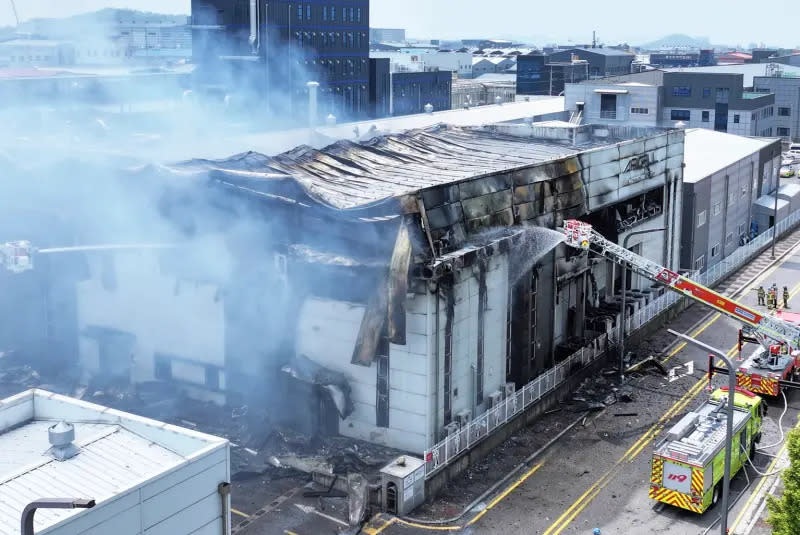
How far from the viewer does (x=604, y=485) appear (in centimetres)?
2520

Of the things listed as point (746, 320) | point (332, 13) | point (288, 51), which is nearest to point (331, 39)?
point (332, 13)

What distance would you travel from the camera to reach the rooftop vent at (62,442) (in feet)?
53.8

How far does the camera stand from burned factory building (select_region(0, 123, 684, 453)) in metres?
25.5

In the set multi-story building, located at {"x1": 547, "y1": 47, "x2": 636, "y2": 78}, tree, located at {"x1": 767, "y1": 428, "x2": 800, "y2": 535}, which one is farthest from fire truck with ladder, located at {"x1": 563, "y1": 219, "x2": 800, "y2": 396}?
multi-story building, located at {"x1": 547, "y1": 47, "x2": 636, "y2": 78}

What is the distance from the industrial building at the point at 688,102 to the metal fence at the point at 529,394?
34465 mm

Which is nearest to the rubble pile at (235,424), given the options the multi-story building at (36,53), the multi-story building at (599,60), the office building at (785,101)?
the multi-story building at (36,53)

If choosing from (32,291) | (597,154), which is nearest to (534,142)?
(597,154)

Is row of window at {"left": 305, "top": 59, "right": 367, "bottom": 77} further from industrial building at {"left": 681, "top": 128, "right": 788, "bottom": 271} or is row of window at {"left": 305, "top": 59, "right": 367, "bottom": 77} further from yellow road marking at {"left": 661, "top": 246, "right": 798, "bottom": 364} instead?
yellow road marking at {"left": 661, "top": 246, "right": 798, "bottom": 364}

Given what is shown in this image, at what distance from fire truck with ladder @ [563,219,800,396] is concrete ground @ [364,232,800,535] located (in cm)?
107

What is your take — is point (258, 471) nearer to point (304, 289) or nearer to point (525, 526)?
point (304, 289)

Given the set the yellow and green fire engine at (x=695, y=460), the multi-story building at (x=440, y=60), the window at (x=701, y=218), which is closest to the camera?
the yellow and green fire engine at (x=695, y=460)

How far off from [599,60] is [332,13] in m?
76.6

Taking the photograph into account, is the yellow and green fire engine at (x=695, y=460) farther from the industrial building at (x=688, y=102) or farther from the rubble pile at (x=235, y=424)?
the industrial building at (x=688, y=102)

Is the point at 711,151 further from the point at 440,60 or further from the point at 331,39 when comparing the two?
the point at 440,60
